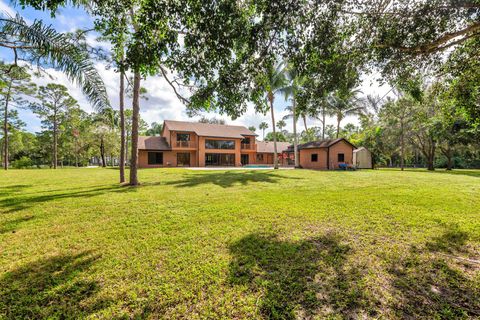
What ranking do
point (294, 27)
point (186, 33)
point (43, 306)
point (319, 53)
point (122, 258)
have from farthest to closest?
point (319, 53) < point (294, 27) < point (186, 33) < point (122, 258) < point (43, 306)

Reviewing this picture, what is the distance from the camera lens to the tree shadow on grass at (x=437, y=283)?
227 cm

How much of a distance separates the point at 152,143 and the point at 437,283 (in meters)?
30.8

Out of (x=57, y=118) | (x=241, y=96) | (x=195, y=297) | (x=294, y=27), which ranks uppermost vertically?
(x=57, y=118)

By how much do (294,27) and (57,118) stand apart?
1457 inches

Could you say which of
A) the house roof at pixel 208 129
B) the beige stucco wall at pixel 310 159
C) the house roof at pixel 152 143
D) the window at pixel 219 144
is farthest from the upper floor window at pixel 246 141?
the house roof at pixel 152 143

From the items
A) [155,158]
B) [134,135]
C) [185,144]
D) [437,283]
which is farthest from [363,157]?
[437,283]

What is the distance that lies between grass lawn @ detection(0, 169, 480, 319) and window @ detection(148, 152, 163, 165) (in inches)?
916

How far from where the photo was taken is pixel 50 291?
257cm

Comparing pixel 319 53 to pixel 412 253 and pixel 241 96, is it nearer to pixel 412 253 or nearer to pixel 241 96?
pixel 241 96

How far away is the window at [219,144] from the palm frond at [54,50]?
24.7 metres

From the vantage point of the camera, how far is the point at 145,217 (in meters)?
5.33

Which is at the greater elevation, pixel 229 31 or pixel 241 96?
pixel 229 31

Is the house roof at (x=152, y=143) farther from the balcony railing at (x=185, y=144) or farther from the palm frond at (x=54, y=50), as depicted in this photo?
the palm frond at (x=54, y=50)

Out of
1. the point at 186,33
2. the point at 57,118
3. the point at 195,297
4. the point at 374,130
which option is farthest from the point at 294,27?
the point at 57,118
